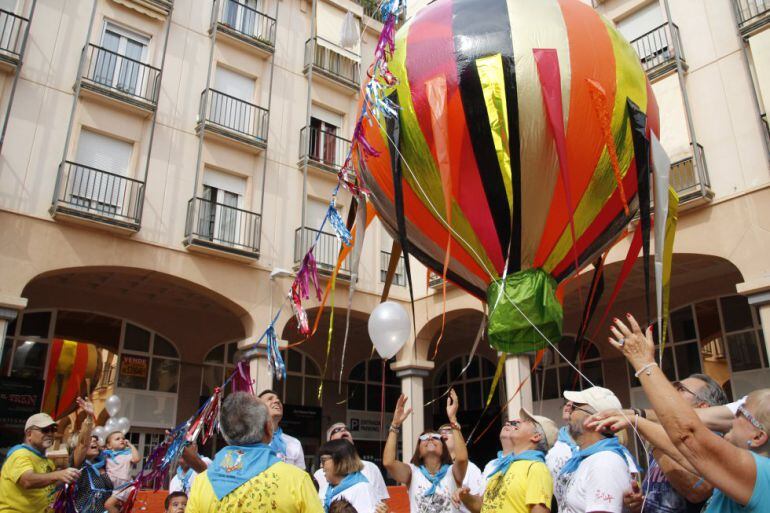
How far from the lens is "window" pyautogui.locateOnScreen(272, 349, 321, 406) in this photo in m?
16.4

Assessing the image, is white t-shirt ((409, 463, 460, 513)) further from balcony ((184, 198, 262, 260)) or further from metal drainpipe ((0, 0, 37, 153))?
metal drainpipe ((0, 0, 37, 153))

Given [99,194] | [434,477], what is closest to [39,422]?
[434,477]

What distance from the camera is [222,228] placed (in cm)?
1281

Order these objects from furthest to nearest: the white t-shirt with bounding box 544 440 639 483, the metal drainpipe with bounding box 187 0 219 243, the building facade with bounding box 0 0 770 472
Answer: the metal drainpipe with bounding box 187 0 219 243 < the building facade with bounding box 0 0 770 472 < the white t-shirt with bounding box 544 440 639 483

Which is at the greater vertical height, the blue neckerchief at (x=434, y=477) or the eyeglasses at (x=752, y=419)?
the eyeglasses at (x=752, y=419)

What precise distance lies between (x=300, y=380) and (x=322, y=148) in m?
5.98

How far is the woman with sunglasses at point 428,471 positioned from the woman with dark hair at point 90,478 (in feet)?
8.25

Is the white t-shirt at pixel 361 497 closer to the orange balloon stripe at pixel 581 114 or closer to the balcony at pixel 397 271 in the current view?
the orange balloon stripe at pixel 581 114

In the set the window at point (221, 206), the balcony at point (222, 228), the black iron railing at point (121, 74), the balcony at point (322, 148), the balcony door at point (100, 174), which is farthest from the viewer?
the balcony at point (322, 148)

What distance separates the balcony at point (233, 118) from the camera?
13008 millimetres

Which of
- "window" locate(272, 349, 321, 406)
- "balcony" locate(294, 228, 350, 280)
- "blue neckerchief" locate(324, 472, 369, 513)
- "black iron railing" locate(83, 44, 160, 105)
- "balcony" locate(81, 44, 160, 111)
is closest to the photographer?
"blue neckerchief" locate(324, 472, 369, 513)

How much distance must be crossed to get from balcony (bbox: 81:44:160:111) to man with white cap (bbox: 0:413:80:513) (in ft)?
27.3

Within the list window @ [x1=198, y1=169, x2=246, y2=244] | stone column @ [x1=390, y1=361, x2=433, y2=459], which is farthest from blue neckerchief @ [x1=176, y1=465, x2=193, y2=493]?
stone column @ [x1=390, y1=361, x2=433, y2=459]

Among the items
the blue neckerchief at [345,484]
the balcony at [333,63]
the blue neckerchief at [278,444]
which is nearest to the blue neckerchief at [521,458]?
the blue neckerchief at [345,484]
